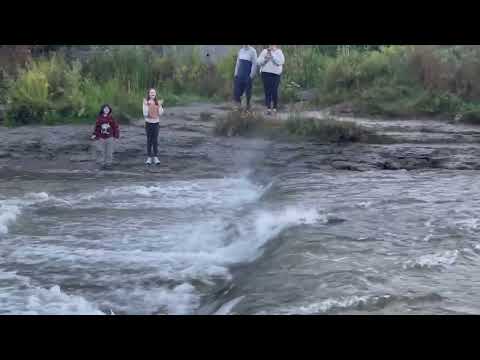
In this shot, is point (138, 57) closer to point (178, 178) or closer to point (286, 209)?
point (178, 178)

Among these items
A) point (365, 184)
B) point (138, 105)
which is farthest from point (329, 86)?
point (365, 184)

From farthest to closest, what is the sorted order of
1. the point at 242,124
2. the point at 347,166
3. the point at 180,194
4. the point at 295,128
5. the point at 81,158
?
the point at 242,124 < the point at 295,128 < the point at 81,158 < the point at 347,166 < the point at 180,194

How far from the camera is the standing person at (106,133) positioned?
1518 cm

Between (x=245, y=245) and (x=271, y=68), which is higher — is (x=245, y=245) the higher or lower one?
the lower one

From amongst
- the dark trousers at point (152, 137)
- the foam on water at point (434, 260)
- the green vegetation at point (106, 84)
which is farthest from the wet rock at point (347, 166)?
the green vegetation at point (106, 84)

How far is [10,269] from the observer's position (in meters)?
9.88

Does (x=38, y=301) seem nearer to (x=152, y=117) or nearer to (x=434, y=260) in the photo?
(x=434, y=260)

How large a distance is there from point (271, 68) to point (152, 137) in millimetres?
3665

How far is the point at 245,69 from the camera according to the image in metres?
18.0

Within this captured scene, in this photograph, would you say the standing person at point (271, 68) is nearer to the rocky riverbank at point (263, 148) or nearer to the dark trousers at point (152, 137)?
the rocky riverbank at point (263, 148)

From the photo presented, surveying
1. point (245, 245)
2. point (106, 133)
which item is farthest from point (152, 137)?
point (245, 245)

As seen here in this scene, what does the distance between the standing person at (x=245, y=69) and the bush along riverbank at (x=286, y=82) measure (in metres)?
2.60

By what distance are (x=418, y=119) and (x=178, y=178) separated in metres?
6.81

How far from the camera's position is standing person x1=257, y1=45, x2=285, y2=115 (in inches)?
683
